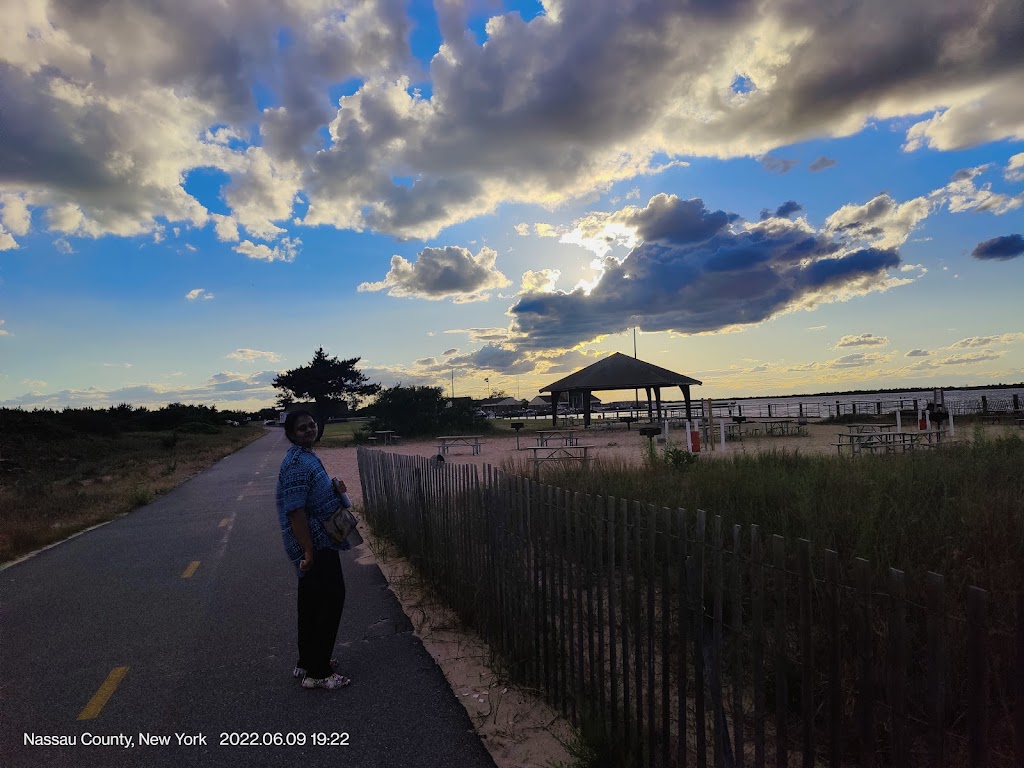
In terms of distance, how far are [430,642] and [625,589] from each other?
8.22 feet

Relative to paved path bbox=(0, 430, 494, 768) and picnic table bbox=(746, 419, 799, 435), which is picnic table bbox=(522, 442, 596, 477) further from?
picnic table bbox=(746, 419, 799, 435)

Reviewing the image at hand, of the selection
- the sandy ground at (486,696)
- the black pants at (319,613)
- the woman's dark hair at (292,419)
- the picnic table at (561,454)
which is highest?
the woman's dark hair at (292,419)

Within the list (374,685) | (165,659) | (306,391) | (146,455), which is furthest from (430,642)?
(306,391)

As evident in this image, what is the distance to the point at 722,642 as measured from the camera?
2920mm

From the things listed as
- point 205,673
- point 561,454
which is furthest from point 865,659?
point 561,454

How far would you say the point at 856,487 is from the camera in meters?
7.36

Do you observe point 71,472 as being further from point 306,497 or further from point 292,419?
point 306,497

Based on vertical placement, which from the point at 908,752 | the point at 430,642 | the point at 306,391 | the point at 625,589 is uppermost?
the point at 306,391

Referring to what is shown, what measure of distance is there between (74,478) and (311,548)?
74.2ft

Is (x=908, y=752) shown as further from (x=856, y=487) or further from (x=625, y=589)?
(x=856, y=487)

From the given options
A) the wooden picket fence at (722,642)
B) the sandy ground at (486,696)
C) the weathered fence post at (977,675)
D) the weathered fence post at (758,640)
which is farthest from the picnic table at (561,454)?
the weathered fence post at (977,675)

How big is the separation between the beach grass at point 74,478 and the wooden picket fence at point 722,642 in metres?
8.79

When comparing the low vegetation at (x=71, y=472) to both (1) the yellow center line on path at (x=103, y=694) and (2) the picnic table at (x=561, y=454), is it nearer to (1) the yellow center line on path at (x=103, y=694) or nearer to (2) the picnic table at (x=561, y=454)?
(1) the yellow center line on path at (x=103, y=694)

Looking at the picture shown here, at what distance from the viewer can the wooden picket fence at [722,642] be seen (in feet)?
7.25
